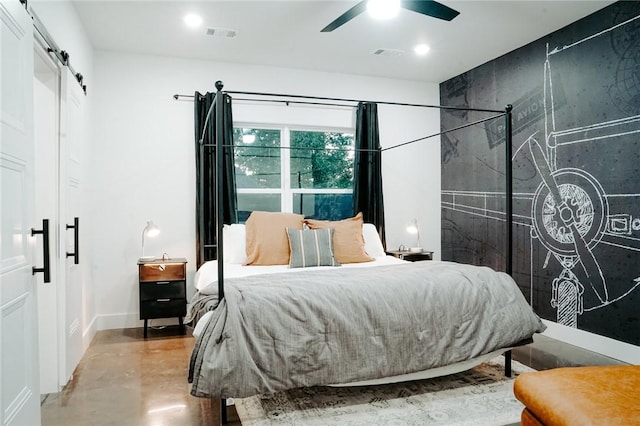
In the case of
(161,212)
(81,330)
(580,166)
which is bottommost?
(81,330)

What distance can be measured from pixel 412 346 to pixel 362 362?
31cm

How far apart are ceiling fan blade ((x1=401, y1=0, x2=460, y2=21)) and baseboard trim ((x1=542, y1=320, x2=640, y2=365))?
8.95 feet

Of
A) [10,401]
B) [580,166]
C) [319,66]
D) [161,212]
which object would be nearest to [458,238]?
[580,166]

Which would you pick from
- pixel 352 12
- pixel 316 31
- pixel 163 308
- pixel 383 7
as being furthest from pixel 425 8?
pixel 163 308

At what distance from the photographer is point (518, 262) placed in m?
4.25

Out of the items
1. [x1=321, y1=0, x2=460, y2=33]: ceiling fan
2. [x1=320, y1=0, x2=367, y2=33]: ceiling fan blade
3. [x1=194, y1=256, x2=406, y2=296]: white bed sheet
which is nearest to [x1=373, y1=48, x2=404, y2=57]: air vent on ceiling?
[x1=320, y1=0, x2=367, y2=33]: ceiling fan blade

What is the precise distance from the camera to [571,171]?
147 inches

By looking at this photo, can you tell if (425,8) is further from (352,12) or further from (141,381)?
(141,381)

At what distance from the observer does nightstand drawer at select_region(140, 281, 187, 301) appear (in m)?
3.94

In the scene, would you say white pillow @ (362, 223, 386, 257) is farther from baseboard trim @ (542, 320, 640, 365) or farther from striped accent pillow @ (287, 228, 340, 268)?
baseboard trim @ (542, 320, 640, 365)

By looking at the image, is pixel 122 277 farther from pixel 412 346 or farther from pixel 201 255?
pixel 412 346

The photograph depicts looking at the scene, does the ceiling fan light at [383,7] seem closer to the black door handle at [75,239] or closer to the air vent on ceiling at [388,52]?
the air vent on ceiling at [388,52]

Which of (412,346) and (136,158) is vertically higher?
(136,158)

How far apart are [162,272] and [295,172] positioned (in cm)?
179
